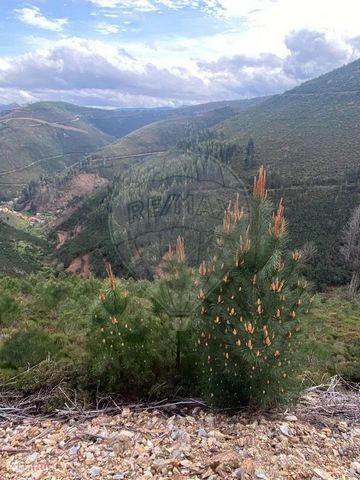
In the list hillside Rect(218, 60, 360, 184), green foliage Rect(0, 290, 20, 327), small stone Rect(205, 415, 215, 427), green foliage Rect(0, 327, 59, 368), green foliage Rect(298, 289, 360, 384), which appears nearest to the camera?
small stone Rect(205, 415, 215, 427)

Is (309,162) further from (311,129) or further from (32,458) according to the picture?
(32,458)

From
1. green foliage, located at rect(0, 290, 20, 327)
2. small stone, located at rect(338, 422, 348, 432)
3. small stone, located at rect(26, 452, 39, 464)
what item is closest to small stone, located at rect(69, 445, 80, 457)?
small stone, located at rect(26, 452, 39, 464)

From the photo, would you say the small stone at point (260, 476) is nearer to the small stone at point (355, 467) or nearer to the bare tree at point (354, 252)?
the small stone at point (355, 467)

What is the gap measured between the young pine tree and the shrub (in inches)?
27.8

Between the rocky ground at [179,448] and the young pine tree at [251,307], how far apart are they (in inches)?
15.5

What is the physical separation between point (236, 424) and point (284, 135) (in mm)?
96642

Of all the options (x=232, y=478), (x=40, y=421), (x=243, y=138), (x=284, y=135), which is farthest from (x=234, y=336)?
(x=243, y=138)

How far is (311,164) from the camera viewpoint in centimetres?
6806

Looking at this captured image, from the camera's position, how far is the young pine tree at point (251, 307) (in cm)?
422

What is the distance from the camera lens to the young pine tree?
13.8 feet

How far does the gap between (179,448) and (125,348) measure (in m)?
1.39

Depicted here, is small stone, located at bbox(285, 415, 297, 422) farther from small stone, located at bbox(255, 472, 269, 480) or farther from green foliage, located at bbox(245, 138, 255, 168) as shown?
green foliage, located at bbox(245, 138, 255, 168)

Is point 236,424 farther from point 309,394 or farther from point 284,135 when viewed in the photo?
point 284,135

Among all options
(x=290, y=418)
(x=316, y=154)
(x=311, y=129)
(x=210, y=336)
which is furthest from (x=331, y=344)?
(x=311, y=129)
